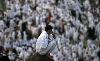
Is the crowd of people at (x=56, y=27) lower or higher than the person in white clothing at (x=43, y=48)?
lower

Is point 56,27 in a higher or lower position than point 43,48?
lower

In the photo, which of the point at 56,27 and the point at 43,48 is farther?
the point at 56,27

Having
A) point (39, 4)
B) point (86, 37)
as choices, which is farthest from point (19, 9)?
point (86, 37)

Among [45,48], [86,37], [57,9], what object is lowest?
[86,37]

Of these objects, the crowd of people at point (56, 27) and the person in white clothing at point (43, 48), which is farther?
the crowd of people at point (56, 27)

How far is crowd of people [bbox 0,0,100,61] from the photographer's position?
682 centimetres

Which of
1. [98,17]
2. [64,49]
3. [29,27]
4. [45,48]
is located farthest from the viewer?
[98,17]

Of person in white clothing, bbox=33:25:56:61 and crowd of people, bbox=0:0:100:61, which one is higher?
person in white clothing, bbox=33:25:56:61

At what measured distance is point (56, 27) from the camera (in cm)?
766

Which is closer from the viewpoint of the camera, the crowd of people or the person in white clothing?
the person in white clothing

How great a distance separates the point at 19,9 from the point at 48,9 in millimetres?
778

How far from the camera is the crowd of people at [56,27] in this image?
269 inches

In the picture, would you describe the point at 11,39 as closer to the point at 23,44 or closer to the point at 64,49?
the point at 23,44

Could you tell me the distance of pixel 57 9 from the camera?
8367 mm
